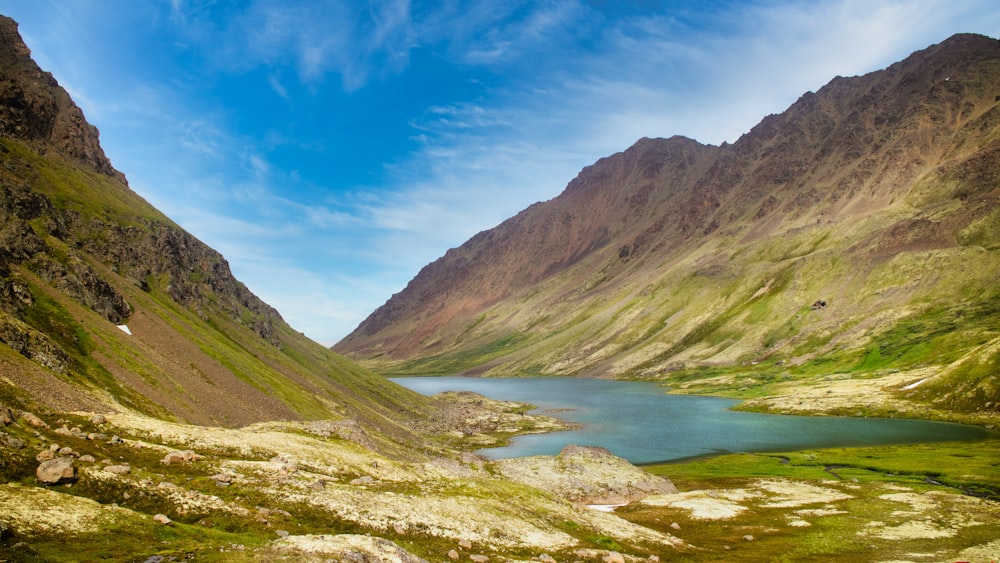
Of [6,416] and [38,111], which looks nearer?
[6,416]

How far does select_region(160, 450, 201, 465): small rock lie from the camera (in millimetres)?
33750

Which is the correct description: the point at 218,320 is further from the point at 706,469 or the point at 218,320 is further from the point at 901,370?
the point at 901,370

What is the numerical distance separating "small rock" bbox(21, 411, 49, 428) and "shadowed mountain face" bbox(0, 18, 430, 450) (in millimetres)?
1938

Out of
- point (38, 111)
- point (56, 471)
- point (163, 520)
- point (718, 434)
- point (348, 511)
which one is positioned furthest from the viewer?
point (38, 111)

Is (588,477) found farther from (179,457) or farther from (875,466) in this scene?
(179,457)

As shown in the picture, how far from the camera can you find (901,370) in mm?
174000

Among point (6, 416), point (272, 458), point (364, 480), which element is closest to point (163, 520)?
point (6, 416)

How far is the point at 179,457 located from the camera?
34.5 m

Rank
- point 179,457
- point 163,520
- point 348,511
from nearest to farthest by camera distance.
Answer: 1. point 163,520
2. point 348,511
3. point 179,457

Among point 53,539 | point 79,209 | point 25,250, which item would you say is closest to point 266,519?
point 53,539

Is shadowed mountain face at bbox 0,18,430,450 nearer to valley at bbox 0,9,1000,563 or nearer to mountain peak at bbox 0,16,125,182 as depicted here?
mountain peak at bbox 0,16,125,182

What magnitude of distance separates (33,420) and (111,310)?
204 feet

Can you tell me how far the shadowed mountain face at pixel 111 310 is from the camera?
59.8 metres

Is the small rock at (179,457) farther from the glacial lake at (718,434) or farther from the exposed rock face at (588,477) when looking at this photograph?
the glacial lake at (718,434)
